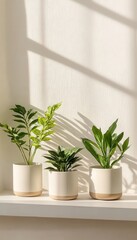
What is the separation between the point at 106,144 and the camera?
4.36 feet

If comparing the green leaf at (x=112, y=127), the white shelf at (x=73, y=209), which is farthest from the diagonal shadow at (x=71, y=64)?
the white shelf at (x=73, y=209)

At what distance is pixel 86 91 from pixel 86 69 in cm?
7

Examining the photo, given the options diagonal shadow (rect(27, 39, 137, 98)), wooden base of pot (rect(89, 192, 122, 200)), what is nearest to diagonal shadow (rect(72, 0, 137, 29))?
diagonal shadow (rect(27, 39, 137, 98))

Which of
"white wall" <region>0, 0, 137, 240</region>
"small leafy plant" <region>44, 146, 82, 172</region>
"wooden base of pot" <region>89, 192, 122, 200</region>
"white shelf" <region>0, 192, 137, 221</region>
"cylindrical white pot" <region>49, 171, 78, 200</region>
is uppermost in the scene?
"white wall" <region>0, 0, 137, 240</region>

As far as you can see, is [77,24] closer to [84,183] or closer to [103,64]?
[103,64]

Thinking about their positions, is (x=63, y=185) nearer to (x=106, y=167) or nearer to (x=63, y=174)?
(x=63, y=174)

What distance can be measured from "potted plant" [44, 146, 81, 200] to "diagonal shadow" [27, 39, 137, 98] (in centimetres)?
24

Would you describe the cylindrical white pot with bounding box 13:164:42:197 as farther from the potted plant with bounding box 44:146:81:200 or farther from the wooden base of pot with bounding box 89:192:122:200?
the wooden base of pot with bounding box 89:192:122:200

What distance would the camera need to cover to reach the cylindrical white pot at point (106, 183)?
130 cm

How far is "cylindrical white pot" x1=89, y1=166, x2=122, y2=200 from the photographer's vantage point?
130 cm

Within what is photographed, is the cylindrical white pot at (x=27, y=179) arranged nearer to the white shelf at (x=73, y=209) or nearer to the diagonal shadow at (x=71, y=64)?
the white shelf at (x=73, y=209)

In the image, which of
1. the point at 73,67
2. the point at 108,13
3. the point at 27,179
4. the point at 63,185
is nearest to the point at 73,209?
the point at 63,185

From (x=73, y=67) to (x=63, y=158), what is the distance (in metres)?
0.30

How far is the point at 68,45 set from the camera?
1417 mm
